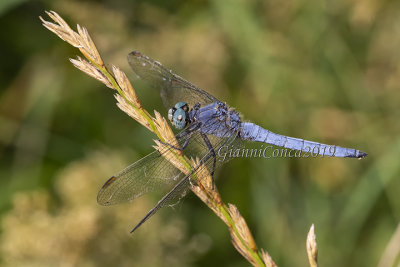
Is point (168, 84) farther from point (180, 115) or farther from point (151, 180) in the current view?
point (151, 180)

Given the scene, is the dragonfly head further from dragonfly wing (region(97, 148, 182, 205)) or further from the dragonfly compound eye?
Answer: dragonfly wing (region(97, 148, 182, 205))

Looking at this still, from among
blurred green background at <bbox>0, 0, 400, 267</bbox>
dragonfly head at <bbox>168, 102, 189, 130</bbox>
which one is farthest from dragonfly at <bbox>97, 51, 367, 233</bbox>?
blurred green background at <bbox>0, 0, 400, 267</bbox>

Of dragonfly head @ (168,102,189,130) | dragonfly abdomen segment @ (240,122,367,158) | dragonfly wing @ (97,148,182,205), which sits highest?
dragonfly abdomen segment @ (240,122,367,158)

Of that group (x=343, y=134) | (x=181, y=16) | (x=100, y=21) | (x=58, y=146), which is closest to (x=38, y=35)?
(x=100, y=21)

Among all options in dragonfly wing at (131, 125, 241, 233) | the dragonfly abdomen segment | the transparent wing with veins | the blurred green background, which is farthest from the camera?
the blurred green background

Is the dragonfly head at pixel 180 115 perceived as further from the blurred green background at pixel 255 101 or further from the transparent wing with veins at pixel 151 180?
the blurred green background at pixel 255 101

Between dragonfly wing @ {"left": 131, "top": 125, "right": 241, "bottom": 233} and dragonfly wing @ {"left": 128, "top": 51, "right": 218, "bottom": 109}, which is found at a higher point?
dragonfly wing @ {"left": 128, "top": 51, "right": 218, "bottom": 109}
